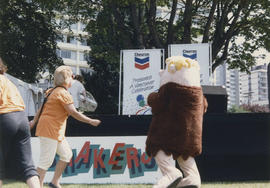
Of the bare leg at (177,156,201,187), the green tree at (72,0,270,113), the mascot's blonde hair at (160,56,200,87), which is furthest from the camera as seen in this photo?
the green tree at (72,0,270,113)

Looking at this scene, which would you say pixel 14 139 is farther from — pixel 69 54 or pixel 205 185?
pixel 69 54

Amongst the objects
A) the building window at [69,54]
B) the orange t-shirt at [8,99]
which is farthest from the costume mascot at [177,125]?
the building window at [69,54]

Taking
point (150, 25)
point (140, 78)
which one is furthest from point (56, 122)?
point (150, 25)

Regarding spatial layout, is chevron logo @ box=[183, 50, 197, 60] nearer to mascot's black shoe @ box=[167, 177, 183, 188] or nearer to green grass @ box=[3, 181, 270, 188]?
green grass @ box=[3, 181, 270, 188]

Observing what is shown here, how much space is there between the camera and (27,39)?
1745 cm

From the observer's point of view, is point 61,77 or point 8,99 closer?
point 8,99

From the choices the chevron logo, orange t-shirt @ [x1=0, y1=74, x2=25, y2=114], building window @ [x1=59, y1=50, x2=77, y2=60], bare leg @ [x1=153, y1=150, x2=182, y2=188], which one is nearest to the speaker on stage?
the chevron logo

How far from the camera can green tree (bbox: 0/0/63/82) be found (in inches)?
660

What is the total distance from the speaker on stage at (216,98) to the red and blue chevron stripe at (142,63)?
3124 millimetres

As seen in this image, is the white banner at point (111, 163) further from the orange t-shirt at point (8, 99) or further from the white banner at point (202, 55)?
the white banner at point (202, 55)

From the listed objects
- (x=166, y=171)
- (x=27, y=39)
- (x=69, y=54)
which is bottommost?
(x=166, y=171)

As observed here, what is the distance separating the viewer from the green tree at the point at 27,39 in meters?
16.8

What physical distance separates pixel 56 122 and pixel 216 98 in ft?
11.8

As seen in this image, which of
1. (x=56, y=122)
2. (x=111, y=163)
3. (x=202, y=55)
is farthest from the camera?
(x=202, y=55)
